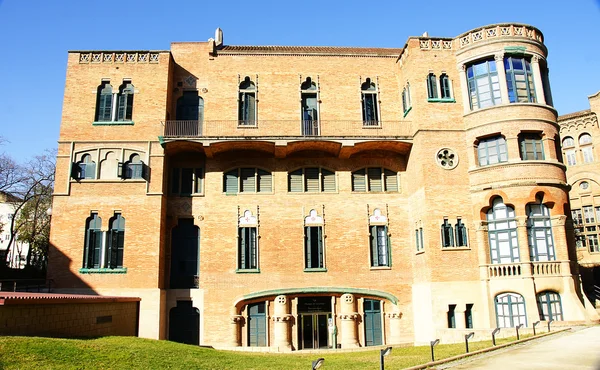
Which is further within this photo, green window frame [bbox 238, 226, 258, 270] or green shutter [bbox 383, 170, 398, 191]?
green shutter [bbox 383, 170, 398, 191]

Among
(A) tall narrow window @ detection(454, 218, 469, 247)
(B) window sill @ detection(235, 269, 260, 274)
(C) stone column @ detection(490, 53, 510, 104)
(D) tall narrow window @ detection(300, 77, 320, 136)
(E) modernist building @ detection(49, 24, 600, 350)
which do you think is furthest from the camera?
(D) tall narrow window @ detection(300, 77, 320, 136)

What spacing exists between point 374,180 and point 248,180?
6.51 metres

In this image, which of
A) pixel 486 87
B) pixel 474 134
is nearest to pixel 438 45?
pixel 486 87

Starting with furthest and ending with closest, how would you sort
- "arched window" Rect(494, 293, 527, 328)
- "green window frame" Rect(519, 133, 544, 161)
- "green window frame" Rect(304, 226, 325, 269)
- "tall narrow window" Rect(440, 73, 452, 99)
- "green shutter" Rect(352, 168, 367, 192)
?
"green shutter" Rect(352, 168, 367, 192) < "tall narrow window" Rect(440, 73, 452, 99) < "green window frame" Rect(304, 226, 325, 269) < "green window frame" Rect(519, 133, 544, 161) < "arched window" Rect(494, 293, 527, 328)

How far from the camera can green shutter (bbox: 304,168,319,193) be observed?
83.5ft

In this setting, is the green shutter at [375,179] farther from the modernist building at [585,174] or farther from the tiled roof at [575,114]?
the tiled roof at [575,114]

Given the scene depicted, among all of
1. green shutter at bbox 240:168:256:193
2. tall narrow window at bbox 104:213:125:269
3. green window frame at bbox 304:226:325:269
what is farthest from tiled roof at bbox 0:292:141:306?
green window frame at bbox 304:226:325:269

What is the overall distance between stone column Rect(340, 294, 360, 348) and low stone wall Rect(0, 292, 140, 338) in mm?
9641

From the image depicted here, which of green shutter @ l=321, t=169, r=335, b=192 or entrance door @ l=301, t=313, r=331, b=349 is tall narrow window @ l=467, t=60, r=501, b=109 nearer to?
green shutter @ l=321, t=169, r=335, b=192

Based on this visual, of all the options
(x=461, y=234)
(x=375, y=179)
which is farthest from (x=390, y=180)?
(x=461, y=234)

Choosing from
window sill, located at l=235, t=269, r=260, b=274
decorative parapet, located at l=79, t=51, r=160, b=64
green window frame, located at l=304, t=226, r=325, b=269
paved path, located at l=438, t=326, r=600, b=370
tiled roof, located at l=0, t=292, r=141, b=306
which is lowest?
paved path, located at l=438, t=326, r=600, b=370

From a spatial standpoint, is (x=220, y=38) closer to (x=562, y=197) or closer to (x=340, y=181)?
(x=340, y=181)

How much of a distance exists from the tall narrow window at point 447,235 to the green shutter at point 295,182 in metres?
7.23

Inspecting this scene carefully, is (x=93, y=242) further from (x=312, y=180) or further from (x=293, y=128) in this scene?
(x=293, y=128)
